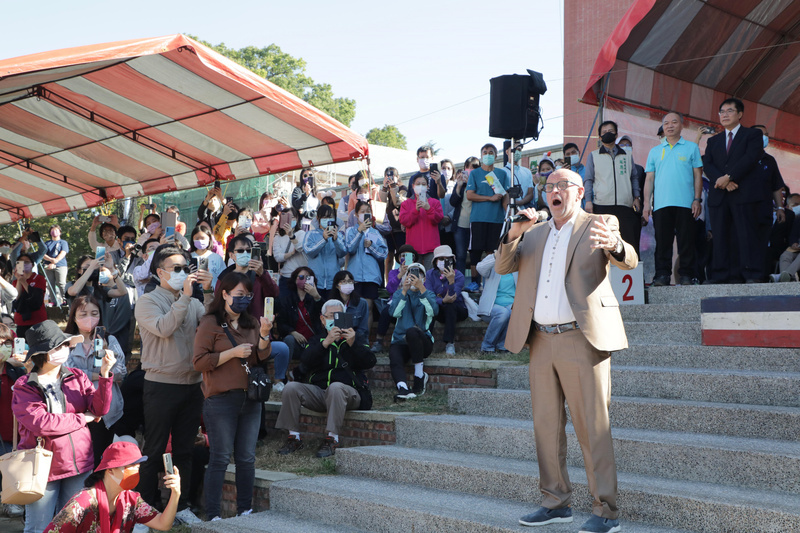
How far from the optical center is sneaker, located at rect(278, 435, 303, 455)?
6.77 metres

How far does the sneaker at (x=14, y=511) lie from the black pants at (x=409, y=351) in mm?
3738

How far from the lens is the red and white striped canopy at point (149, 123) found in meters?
8.01

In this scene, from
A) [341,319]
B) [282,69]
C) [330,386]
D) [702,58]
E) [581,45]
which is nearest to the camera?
[330,386]

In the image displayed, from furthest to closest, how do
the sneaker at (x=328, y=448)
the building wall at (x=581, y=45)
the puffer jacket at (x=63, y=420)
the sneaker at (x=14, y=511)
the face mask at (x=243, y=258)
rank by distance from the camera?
the building wall at (x=581, y=45) < the face mask at (x=243, y=258) < the sneaker at (x=14, y=511) < the sneaker at (x=328, y=448) < the puffer jacket at (x=63, y=420)

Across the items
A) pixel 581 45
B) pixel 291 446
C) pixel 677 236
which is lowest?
pixel 291 446

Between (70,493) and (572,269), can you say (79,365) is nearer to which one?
(70,493)

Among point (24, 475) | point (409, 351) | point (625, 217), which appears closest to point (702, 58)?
point (625, 217)

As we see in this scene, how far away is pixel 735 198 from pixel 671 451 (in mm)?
3721

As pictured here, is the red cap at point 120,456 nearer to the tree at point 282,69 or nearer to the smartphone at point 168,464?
the smartphone at point 168,464

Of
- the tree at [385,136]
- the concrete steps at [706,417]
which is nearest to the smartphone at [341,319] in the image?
the concrete steps at [706,417]

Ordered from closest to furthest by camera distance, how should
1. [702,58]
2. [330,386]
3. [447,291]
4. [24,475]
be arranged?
[24,475] < [330,386] < [447,291] < [702,58]

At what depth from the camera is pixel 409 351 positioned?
7426 millimetres

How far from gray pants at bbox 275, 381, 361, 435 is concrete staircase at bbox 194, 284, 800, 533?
0.67 metres

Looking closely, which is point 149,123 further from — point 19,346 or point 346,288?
point 19,346
